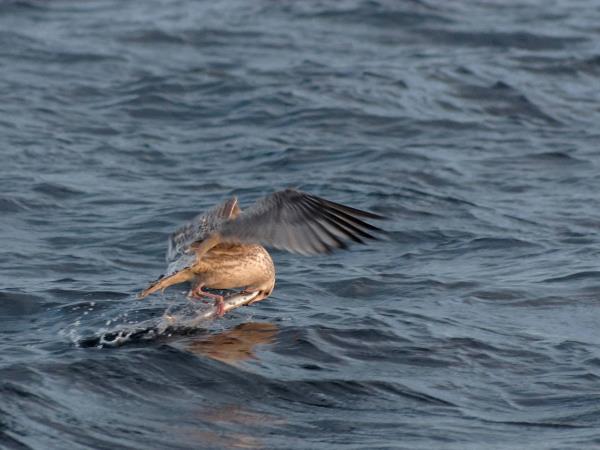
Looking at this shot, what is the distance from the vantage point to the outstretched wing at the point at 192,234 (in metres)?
7.80

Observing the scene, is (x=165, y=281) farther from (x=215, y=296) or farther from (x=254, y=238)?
(x=254, y=238)

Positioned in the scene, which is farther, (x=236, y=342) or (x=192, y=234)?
(x=192, y=234)

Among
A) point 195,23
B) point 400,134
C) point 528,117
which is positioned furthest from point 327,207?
point 195,23

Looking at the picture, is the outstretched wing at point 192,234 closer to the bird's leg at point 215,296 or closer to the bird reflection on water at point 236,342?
the bird's leg at point 215,296

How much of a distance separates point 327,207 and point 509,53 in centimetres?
1007

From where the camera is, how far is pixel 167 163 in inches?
483

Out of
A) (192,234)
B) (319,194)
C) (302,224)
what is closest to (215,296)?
(192,234)

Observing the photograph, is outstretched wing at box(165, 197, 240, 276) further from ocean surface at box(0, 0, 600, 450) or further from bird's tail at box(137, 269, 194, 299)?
ocean surface at box(0, 0, 600, 450)

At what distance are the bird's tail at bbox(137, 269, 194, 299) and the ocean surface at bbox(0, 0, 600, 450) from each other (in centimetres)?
30

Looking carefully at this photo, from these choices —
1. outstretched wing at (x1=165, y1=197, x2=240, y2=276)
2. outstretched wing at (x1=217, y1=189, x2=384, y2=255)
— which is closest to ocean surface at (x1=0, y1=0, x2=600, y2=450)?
outstretched wing at (x1=165, y1=197, x2=240, y2=276)

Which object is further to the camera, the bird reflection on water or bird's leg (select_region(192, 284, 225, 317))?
bird's leg (select_region(192, 284, 225, 317))

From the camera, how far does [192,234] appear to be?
8.05 m

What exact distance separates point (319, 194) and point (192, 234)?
3521mm

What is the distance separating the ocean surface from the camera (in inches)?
257
